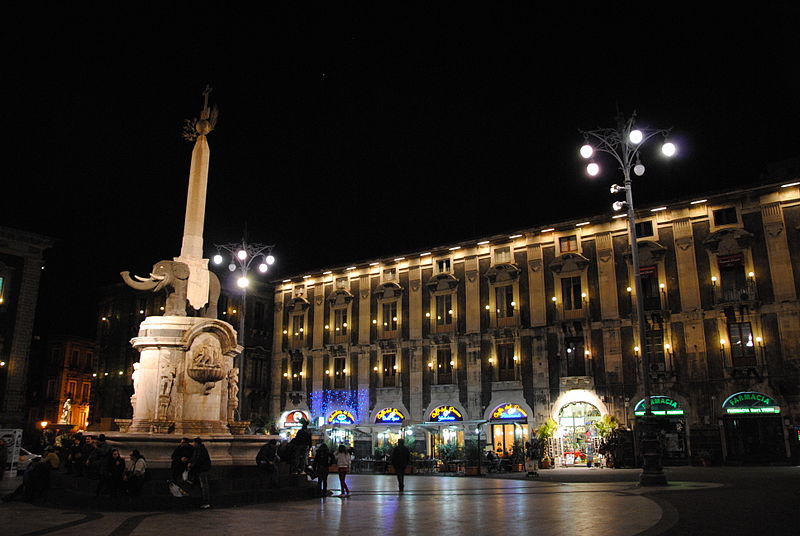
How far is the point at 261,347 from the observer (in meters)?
51.7

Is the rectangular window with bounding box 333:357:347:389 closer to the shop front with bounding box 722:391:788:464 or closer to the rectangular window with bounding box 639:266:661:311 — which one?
the rectangular window with bounding box 639:266:661:311

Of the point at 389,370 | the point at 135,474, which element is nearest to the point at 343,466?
the point at 135,474

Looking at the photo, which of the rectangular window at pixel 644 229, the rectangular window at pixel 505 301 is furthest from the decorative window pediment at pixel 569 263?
the rectangular window at pixel 644 229

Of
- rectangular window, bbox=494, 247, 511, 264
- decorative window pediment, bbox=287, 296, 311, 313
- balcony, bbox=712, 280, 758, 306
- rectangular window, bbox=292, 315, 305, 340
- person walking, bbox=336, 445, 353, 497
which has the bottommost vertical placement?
person walking, bbox=336, 445, 353, 497

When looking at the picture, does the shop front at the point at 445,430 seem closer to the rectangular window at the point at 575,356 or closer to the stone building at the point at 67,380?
the rectangular window at the point at 575,356

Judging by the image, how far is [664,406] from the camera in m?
35.5

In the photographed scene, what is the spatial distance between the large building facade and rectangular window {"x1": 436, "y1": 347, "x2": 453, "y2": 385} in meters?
0.07

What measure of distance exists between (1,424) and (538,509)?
127 ft

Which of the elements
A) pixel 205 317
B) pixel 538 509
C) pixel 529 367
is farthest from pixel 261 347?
pixel 538 509

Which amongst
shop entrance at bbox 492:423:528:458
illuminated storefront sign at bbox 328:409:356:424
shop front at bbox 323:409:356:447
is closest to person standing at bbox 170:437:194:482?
shop front at bbox 323:409:356:447

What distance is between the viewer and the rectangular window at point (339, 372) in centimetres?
4781

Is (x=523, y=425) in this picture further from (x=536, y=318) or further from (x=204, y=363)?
(x=204, y=363)

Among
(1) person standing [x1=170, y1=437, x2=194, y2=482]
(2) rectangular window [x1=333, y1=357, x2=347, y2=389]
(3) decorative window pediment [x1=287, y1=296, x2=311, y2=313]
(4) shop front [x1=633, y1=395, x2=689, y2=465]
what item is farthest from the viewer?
(3) decorative window pediment [x1=287, y1=296, x2=311, y2=313]

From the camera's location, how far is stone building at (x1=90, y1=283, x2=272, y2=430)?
167 ft
